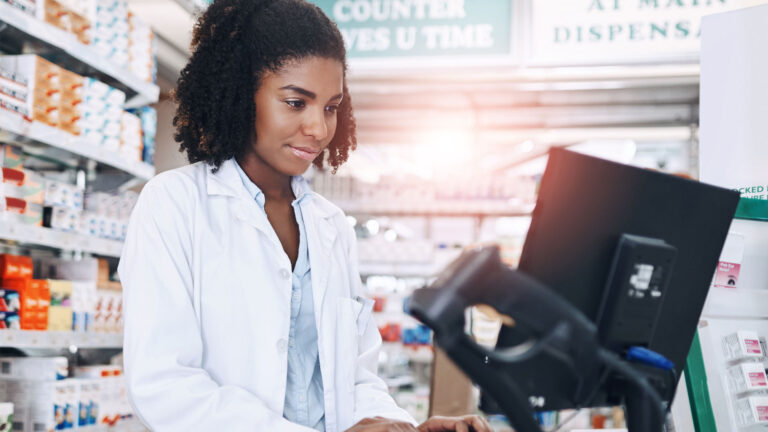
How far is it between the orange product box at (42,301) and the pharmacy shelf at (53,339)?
0.14ft

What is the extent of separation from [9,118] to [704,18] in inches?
90.2

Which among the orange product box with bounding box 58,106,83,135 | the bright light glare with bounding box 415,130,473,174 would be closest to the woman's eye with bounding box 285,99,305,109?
the orange product box with bounding box 58,106,83,135

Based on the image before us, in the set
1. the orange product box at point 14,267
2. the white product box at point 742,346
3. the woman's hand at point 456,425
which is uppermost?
the orange product box at point 14,267

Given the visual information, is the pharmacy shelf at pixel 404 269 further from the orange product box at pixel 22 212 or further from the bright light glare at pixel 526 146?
the orange product box at pixel 22 212

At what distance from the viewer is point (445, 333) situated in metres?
0.81

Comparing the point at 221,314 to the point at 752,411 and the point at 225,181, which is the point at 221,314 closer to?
the point at 225,181

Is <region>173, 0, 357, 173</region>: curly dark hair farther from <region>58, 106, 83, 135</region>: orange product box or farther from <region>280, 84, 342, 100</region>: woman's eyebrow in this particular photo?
<region>58, 106, 83, 135</region>: orange product box

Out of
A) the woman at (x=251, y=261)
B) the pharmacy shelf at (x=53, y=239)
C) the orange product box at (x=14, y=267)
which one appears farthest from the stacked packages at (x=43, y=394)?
the woman at (x=251, y=261)

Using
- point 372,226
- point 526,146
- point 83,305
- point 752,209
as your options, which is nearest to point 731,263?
point 752,209

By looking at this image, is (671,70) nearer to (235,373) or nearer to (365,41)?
(365,41)

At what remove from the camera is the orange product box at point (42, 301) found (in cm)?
268

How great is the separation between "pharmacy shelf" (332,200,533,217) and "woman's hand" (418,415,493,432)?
570cm

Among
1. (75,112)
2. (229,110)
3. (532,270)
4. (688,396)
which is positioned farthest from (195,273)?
(75,112)

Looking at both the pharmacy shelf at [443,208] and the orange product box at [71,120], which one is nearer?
the orange product box at [71,120]
